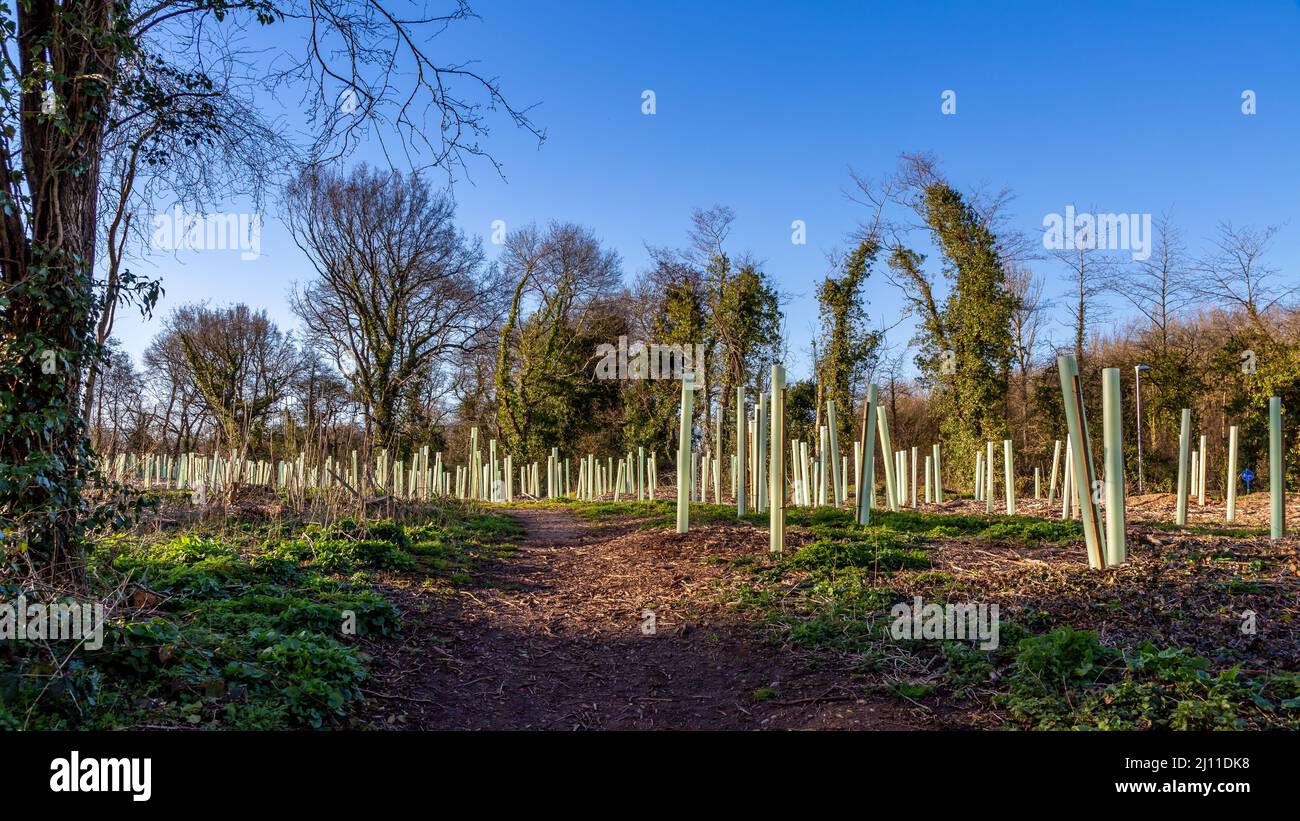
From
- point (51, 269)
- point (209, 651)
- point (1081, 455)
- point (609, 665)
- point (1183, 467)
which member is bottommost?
point (609, 665)

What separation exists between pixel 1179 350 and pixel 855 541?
18243 millimetres

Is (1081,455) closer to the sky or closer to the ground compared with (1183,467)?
closer to the sky

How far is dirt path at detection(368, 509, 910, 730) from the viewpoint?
3.92m

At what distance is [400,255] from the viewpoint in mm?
24109

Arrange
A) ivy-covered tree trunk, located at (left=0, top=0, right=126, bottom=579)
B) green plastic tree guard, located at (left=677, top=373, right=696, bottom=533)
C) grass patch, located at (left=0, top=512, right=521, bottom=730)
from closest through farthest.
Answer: grass patch, located at (left=0, top=512, right=521, bottom=730), ivy-covered tree trunk, located at (left=0, top=0, right=126, bottom=579), green plastic tree guard, located at (left=677, top=373, right=696, bottom=533)

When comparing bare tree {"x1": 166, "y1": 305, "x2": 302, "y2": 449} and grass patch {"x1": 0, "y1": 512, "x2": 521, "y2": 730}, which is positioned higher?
bare tree {"x1": 166, "y1": 305, "x2": 302, "y2": 449}

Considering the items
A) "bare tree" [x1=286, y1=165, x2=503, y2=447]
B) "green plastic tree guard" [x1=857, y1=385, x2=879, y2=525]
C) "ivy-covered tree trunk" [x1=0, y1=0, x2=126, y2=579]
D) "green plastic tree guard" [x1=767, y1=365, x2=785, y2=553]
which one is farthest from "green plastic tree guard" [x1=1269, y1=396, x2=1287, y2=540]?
"bare tree" [x1=286, y1=165, x2=503, y2=447]

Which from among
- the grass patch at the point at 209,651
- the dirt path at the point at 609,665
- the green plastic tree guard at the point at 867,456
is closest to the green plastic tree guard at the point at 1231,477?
the green plastic tree guard at the point at 867,456

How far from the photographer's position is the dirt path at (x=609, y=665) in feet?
12.9

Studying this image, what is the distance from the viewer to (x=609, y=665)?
500cm

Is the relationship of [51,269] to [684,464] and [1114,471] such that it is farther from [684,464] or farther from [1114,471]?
[1114,471]

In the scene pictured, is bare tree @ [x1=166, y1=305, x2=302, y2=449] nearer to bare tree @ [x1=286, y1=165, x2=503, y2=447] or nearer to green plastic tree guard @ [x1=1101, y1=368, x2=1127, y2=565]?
bare tree @ [x1=286, y1=165, x2=503, y2=447]

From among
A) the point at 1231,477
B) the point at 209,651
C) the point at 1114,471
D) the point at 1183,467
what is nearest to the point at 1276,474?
the point at 1183,467

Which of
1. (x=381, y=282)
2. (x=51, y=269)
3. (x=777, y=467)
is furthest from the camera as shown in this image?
(x=381, y=282)
